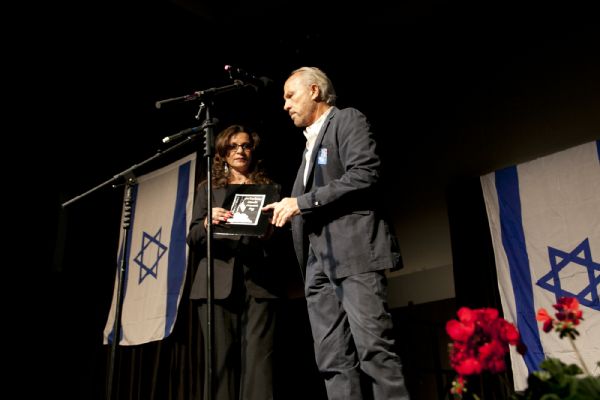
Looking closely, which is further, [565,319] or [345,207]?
[345,207]

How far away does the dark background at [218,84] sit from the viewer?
3551 mm

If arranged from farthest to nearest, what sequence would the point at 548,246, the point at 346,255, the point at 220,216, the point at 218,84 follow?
the point at 218,84, the point at 548,246, the point at 220,216, the point at 346,255

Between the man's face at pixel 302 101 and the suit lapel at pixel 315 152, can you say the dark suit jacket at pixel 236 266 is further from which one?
the man's face at pixel 302 101

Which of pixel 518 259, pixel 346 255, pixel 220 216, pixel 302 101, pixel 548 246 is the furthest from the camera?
pixel 518 259

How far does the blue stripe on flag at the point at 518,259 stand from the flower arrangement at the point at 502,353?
206cm

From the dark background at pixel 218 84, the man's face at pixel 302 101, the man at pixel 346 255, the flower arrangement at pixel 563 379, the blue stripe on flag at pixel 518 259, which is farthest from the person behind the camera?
the dark background at pixel 218 84

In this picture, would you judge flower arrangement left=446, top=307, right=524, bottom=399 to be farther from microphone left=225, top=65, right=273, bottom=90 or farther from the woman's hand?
the woman's hand

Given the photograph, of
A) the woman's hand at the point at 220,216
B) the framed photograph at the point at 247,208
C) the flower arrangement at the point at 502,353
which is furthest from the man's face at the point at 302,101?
the flower arrangement at the point at 502,353

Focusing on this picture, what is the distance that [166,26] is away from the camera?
373 centimetres

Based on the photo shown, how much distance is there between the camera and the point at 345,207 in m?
1.96

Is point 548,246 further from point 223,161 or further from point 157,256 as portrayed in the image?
point 157,256

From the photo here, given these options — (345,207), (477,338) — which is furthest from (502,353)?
(345,207)

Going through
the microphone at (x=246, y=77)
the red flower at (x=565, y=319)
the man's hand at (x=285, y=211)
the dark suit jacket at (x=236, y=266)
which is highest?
the microphone at (x=246, y=77)

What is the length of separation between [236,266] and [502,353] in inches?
64.5
